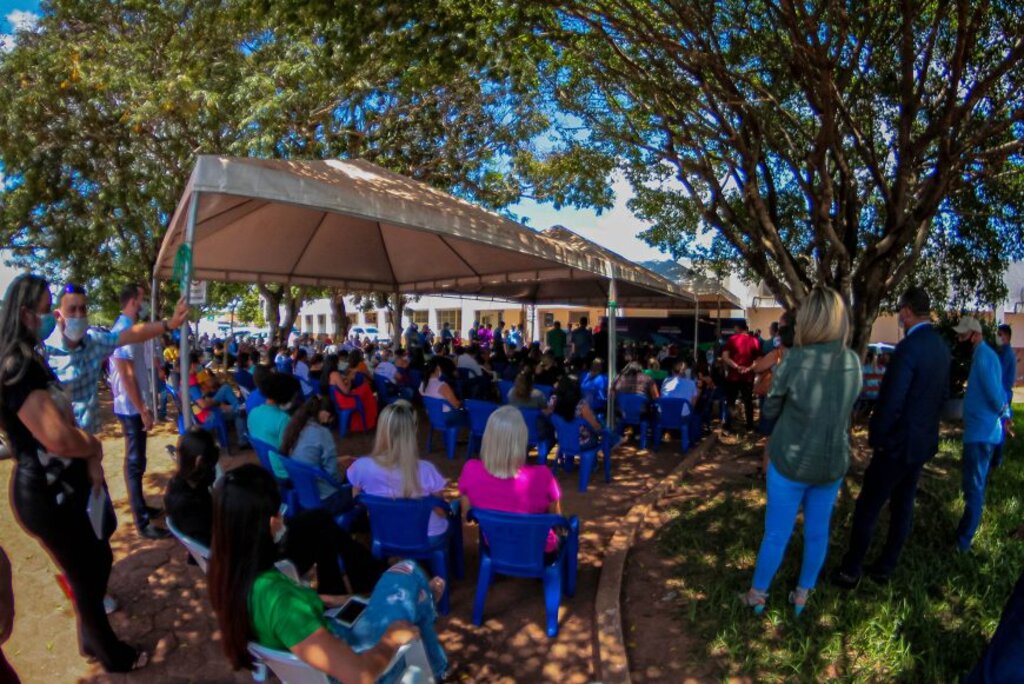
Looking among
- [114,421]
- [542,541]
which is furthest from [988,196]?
[114,421]

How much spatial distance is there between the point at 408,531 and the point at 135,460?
2.43 m

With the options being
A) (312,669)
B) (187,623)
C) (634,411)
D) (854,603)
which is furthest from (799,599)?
(634,411)

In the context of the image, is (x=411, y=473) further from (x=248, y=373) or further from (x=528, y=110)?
(x=528, y=110)

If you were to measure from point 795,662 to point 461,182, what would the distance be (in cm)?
1204

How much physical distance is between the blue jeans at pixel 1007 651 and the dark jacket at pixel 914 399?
2105 mm

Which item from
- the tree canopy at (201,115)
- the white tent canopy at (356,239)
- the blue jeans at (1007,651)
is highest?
the tree canopy at (201,115)

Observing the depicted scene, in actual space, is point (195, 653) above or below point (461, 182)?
below

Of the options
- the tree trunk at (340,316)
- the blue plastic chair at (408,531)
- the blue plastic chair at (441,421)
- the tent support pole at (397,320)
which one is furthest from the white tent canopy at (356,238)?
the tree trunk at (340,316)

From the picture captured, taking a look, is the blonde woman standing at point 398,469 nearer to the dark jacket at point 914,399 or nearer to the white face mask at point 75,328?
the white face mask at point 75,328

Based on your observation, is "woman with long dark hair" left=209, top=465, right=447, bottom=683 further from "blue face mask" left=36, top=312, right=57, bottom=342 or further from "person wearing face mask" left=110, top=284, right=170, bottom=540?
"person wearing face mask" left=110, top=284, right=170, bottom=540

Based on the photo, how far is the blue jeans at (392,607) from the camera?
2.15 metres

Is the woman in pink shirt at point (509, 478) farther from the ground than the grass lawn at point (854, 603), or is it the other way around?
the woman in pink shirt at point (509, 478)

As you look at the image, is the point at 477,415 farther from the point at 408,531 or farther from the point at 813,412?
the point at 813,412

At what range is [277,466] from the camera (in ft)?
13.0
